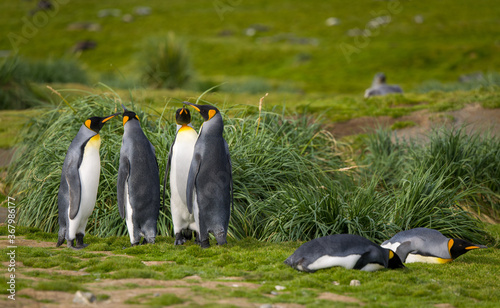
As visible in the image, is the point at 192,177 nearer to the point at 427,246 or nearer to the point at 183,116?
the point at 183,116

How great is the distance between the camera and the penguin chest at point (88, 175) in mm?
5457

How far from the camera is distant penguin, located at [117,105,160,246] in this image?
18.1ft

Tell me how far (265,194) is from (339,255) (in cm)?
234

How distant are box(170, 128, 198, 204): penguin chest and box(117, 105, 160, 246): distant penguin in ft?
0.73

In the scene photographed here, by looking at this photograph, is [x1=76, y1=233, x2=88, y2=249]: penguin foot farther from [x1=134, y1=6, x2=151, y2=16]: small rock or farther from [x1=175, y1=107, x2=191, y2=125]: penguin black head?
[x1=134, y1=6, x2=151, y2=16]: small rock

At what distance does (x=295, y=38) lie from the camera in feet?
183

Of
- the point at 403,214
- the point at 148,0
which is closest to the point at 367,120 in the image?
the point at 403,214

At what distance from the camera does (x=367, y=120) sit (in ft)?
39.6

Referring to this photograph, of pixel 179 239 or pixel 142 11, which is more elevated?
pixel 142 11

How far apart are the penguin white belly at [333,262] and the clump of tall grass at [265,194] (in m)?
1.32

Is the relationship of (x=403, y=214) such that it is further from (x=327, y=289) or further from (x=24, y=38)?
(x=24, y=38)

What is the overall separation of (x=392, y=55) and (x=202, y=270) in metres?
43.9

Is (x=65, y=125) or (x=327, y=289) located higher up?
(x=65, y=125)

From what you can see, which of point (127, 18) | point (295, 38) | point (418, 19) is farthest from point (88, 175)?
point (127, 18)
